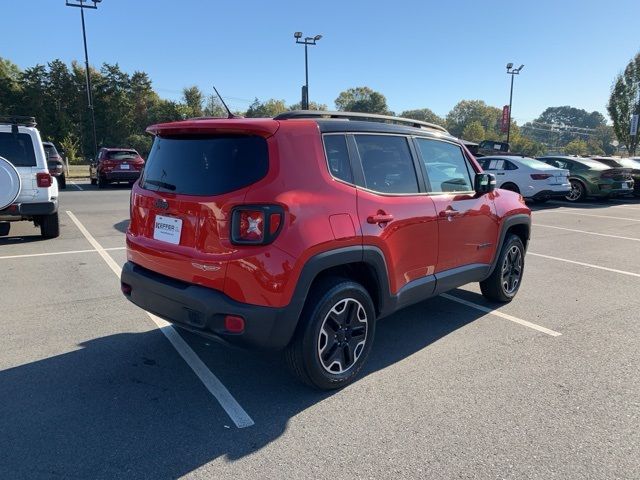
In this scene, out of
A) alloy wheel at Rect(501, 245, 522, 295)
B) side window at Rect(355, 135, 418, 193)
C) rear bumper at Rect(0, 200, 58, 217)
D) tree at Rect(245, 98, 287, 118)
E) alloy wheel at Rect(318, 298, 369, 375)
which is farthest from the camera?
tree at Rect(245, 98, 287, 118)

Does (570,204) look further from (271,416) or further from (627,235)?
(271,416)

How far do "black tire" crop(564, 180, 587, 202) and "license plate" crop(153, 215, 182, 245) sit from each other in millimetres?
16540

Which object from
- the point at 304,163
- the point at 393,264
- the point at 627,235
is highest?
the point at 304,163

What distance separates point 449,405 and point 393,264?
1025 millimetres

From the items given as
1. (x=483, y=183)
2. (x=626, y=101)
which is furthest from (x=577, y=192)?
(x=626, y=101)

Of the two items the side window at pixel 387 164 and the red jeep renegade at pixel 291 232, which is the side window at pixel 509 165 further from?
the side window at pixel 387 164

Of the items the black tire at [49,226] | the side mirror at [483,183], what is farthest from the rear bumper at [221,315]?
the black tire at [49,226]

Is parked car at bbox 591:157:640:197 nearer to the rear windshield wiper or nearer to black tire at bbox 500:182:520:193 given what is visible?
black tire at bbox 500:182:520:193

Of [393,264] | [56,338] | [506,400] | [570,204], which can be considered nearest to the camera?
[506,400]

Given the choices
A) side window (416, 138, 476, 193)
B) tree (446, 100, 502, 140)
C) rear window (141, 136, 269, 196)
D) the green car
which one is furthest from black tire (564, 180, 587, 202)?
tree (446, 100, 502, 140)

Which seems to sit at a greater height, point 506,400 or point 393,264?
point 393,264

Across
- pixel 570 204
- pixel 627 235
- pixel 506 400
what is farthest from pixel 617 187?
pixel 506 400

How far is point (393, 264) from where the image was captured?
3486 millimetres

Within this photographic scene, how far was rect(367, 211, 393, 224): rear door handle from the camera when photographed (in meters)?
3.28
